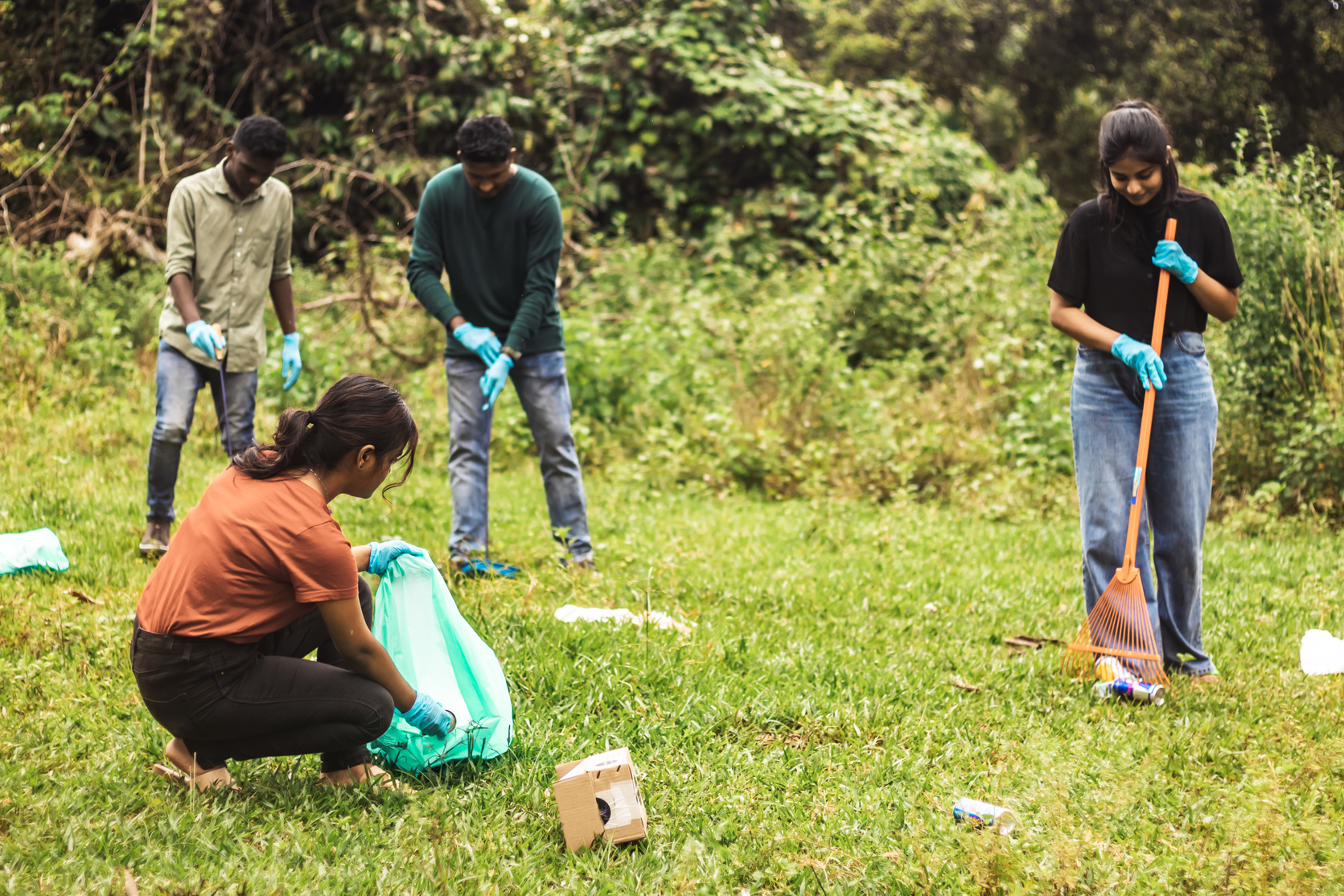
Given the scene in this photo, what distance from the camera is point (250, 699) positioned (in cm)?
270

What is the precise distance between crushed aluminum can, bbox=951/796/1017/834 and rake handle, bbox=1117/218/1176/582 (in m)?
1.22

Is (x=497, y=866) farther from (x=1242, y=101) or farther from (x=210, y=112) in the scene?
(x=1242, y=101)

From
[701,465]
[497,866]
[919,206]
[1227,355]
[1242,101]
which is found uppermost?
[1242,101]

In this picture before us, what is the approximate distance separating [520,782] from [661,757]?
1.44ft

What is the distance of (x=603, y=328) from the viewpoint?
930 centimetres

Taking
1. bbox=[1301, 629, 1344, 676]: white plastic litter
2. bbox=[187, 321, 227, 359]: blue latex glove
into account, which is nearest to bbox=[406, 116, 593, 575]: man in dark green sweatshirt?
bbox=[187, 321, 227, 359]: blue latex glove

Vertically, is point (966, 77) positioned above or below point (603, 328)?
above

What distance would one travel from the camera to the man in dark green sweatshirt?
4809mm

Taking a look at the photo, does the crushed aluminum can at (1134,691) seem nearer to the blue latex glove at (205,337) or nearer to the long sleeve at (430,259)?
the long sleeve at (430,259)

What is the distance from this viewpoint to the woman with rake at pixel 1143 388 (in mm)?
3645

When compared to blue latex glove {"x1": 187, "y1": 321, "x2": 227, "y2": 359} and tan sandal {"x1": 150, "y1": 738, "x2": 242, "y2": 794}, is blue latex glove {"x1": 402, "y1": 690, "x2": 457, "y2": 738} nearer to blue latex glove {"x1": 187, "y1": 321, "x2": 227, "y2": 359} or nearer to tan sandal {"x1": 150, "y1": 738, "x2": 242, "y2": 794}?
tan sandal {"x1": 150, "y1": 738, "x2": 242, "y2": 794}

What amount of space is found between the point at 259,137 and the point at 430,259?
34.5 inches

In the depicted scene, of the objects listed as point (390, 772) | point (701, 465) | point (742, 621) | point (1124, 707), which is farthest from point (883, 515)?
point (390, 772)

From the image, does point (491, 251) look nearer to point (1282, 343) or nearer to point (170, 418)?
point (170, 418)
